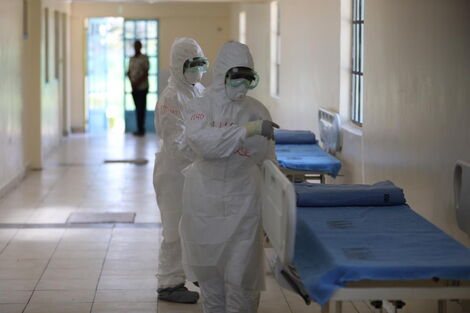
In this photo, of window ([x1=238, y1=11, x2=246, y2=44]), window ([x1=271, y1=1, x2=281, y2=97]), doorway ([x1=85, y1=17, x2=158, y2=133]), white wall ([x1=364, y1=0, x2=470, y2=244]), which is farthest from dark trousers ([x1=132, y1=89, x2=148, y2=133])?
white wall ([x1=364, y1=0, x2=470, y2=244])

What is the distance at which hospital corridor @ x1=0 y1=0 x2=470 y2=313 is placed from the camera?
4.06 meters

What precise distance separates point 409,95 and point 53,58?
420 inches

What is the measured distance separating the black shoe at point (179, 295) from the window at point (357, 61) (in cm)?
259

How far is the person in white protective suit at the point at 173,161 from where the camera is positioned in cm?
587

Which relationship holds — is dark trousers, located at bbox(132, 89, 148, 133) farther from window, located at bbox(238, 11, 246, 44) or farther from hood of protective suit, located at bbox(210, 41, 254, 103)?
hood of protective suit, located at bbox(210, 41, 254, 103)

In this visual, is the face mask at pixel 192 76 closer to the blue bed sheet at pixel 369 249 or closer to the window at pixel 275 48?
the blue bed sheet at pixel 369 249

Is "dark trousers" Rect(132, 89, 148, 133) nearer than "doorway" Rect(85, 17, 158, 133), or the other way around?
"dark trousers" Rect(132, 89, 148, 133)

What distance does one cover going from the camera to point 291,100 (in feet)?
36.6

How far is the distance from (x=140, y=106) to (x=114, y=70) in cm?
213

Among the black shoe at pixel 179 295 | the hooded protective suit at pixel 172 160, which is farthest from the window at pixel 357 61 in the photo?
the black shoe at pixel 179 295

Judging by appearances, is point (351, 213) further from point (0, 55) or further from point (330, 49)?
point (0, 55)

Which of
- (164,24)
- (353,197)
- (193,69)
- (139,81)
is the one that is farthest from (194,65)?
(164,24)

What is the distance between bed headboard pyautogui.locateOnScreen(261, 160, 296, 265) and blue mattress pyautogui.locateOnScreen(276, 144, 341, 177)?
2406 mm

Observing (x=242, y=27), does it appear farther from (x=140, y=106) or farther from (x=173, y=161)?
(x=173, y=161)
